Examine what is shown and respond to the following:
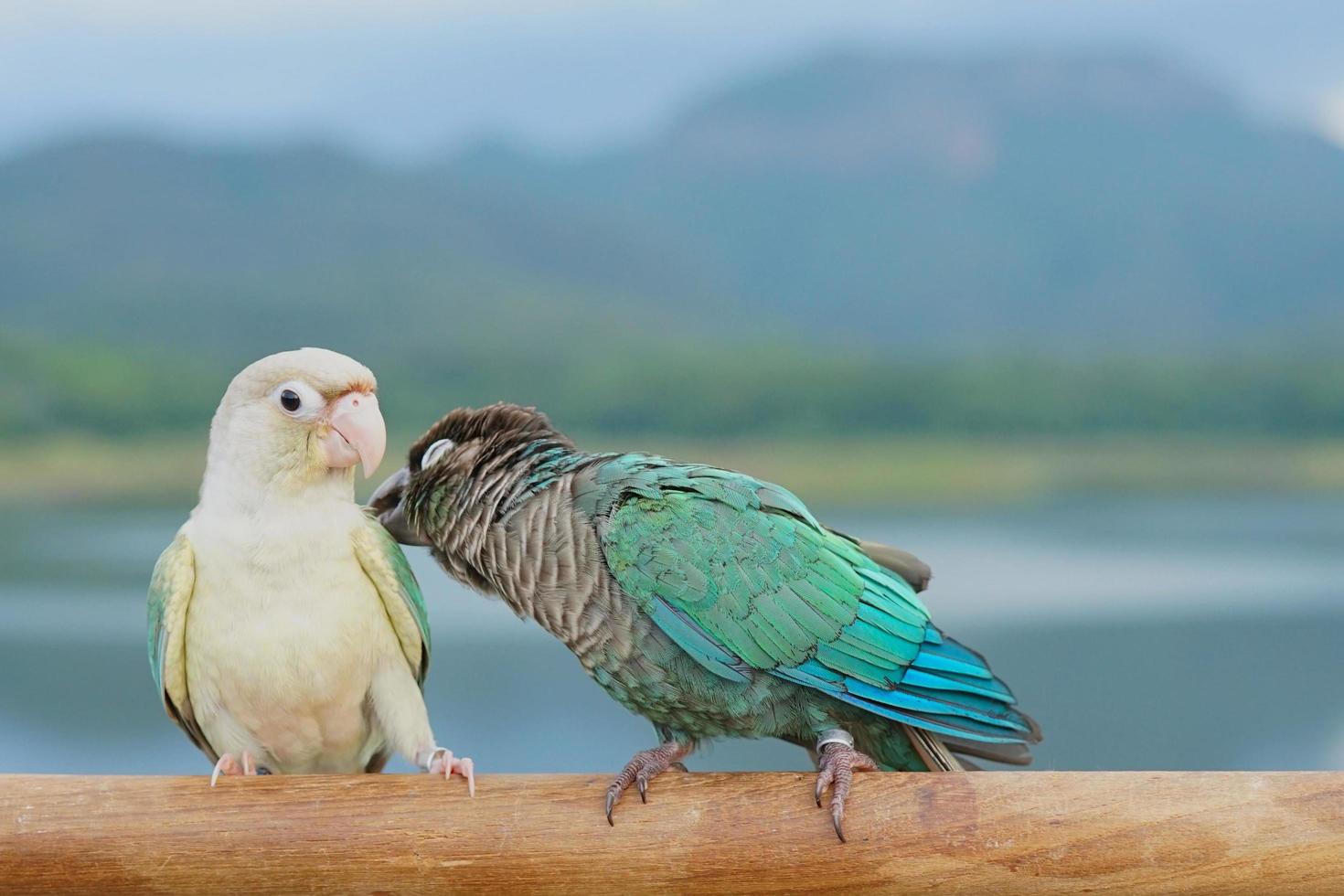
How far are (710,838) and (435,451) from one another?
523 millimetres

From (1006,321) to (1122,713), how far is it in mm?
1277

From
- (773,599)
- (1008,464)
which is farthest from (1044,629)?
(773,599)

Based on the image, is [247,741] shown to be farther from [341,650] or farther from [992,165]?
[992,165]

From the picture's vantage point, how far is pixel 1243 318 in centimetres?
340

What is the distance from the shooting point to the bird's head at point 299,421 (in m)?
1.13

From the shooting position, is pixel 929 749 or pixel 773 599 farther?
pixel 929 749

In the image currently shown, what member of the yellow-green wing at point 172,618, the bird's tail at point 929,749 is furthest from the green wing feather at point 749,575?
the yellow-green wing at point 172,618

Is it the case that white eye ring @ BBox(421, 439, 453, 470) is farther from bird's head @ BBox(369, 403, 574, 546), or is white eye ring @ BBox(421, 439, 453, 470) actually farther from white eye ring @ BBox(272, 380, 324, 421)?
white eye ring @ BBox(272, 380, 324, 421)

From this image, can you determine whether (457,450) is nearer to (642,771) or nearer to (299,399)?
(299,399)

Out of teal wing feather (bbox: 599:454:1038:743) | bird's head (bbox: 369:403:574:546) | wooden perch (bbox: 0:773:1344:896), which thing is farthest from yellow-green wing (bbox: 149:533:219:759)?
teal wing feather (bbox: 599:454:1038:743)

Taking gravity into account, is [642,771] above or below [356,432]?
below

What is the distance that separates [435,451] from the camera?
1.29 meters

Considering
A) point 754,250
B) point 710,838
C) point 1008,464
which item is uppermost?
point 754,250

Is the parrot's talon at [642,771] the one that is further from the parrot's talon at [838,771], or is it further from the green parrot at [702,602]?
the parrot's talon at [838,771]
